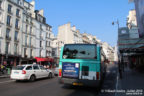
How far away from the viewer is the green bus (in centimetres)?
738

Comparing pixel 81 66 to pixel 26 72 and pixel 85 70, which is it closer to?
pixel 85 70

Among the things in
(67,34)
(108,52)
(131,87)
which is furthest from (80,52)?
(108,52)

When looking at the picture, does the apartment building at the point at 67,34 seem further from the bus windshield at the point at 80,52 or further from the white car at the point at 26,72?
the bus windshield at the point at 80,52

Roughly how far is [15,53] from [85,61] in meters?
25.7

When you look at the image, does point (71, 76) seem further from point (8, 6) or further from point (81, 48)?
point (8, 6)

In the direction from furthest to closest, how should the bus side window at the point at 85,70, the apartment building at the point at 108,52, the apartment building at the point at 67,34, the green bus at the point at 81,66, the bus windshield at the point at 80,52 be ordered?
the apartment building at the point at 108,52 → the apartment building at the point at 67,34 → the bus windshield at the point at 80,52 → the bus side window at the point at 85,70 → the green bus at the point at 81,66

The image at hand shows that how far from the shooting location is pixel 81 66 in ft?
25.0

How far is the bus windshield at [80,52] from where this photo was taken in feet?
25.4

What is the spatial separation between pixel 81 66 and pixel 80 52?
0.92 meters

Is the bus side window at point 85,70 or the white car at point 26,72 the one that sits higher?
the bus side window at point 85,70

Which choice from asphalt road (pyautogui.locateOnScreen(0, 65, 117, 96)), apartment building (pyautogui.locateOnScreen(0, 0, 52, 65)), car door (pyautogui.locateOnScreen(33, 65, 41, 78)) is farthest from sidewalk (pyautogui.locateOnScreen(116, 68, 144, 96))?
apartment building (pyautogui.locateOnScreen(0, 0, 52, 65))

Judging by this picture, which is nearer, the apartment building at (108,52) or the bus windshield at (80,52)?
the bus windshield at (80,52)

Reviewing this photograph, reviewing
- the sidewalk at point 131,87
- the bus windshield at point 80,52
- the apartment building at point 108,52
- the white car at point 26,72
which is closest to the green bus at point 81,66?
the bus windshield at point 80,52

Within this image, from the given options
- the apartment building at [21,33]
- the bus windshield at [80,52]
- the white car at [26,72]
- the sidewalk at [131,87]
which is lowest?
the sidewalk at [131,87]
